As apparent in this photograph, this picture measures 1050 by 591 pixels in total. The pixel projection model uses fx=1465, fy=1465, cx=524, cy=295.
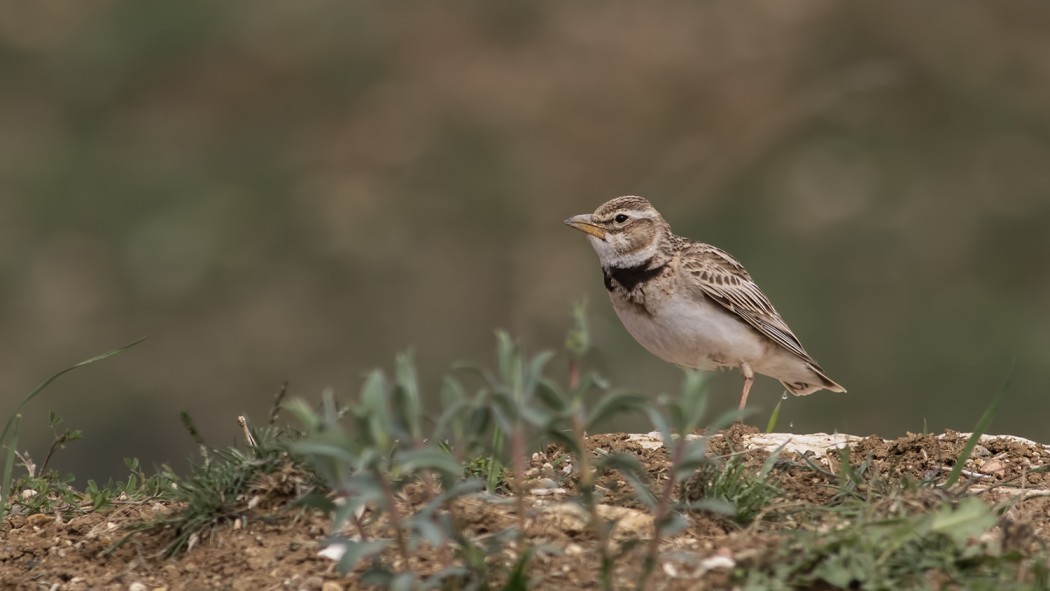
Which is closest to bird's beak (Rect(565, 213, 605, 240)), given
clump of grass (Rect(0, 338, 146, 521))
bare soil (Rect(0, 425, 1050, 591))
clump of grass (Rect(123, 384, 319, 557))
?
bare soil (Rect(0, 425, 1050, 591))

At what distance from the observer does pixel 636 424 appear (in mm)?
11898

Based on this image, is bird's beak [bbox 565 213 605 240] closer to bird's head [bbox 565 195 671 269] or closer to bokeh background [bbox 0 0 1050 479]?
bird's head [bbox 565 195 671 269]

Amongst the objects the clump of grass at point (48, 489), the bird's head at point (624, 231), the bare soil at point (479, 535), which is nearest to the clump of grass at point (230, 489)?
the bare soil at point (479, 535)

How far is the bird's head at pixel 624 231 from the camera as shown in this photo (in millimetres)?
8797

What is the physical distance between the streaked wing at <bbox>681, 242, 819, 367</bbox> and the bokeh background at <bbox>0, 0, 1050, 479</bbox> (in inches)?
36.5

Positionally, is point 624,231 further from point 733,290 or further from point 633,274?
point 733,290

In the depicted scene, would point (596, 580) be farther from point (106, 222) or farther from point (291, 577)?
point (106, 222)

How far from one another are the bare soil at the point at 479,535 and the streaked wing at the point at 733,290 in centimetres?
262

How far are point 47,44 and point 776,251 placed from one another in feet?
28.7

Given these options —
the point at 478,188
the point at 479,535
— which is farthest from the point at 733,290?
the point at 478,188

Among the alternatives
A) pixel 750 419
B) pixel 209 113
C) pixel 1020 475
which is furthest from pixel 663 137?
pixel 1020 475

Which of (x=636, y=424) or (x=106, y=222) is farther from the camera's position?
(x=106, y=222)

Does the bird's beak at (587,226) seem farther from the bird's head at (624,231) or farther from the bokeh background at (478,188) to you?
the bokeh background at (478,188)

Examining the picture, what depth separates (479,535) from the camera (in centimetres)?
493
